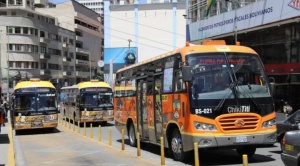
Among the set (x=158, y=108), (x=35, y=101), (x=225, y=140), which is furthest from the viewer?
(x=35, y=101)

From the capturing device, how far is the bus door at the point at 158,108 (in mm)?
14109

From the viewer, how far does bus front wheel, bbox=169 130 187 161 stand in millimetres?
12494

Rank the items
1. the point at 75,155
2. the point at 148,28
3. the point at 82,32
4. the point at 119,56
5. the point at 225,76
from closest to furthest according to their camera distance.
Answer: the point at 225,76
the point at 75,155
the point at 119,56
the point at 148,28
the point at 82,32

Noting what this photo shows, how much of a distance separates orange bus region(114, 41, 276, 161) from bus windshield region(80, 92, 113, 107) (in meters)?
18.2

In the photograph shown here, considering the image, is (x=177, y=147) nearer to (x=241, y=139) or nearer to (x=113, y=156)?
(x=241, y=139)

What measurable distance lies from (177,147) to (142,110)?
3.53 meters

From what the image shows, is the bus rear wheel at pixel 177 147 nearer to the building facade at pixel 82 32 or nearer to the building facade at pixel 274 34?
the building facade at pixel 274 34

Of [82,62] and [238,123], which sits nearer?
[238,123]

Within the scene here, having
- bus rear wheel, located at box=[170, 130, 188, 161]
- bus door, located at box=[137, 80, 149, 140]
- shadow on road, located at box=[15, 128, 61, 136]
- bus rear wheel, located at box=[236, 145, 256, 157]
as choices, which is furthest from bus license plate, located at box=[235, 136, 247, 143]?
shadow on road, located at box=[15, 128, 61, 136]

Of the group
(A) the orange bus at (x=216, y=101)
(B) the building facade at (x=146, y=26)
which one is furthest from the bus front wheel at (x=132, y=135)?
(B) the building facade at (x=146, y=26)

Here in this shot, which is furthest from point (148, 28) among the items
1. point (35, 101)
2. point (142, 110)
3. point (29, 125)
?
point (142, 110)

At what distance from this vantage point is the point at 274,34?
91.5 ft

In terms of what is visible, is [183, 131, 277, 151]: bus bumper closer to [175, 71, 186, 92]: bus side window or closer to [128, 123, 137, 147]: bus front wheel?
[175, 71, 186, 92]: bus side window

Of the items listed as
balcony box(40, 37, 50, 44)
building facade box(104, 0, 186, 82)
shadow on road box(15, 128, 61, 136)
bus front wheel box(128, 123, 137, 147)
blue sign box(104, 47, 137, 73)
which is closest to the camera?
bus front wheel box(128, 123, 137, 147)
